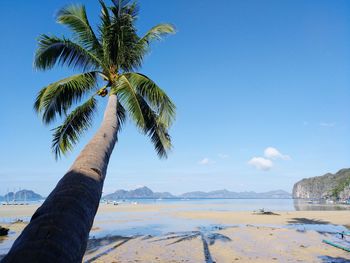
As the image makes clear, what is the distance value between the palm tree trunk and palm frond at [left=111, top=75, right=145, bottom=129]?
489 centimetres

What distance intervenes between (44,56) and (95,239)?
46.3 feet

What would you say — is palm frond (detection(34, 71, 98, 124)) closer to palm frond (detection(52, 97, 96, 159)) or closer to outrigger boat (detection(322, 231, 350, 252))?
palm frond (detection(52, 97, 96, 159))

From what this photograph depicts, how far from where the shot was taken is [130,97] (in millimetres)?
9609

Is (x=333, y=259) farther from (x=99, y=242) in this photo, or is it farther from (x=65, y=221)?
(x=65, y=221)

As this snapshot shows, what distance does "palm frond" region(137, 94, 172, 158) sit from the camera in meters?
10.6

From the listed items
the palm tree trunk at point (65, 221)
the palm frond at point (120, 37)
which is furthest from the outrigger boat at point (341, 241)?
the palm tree trunk at point (65, 221)

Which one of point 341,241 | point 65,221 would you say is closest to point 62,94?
point 65,221

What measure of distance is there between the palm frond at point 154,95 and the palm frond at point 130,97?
17.7 inches

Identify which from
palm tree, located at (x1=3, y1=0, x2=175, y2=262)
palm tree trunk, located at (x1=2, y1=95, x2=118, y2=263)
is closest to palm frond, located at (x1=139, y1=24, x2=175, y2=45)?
palm tree, located at (x1=3, y1=0, x2=175, y2=262)

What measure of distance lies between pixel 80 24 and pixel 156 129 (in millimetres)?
4360

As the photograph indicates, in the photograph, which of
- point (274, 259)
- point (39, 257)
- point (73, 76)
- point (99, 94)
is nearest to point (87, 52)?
point (73, 76)

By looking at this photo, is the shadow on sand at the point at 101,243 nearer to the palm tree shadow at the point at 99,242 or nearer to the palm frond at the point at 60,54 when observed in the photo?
the palm tree shadow at the point at 99,242

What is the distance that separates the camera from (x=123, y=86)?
9.12 metres

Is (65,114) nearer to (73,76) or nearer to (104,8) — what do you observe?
(73,76)
